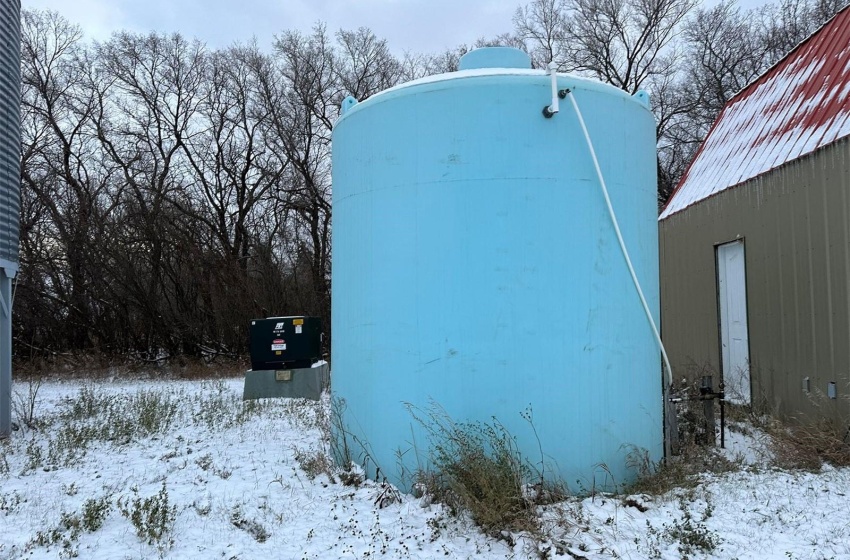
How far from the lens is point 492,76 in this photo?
542cm

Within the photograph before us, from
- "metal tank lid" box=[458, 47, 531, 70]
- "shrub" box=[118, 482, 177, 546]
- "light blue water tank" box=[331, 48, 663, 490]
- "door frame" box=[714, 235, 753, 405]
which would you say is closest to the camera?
"shrub" box=[118, 482, 177, 546]

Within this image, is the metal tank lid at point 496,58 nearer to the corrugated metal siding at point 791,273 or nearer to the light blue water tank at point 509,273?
the light blue water tank at point 509,273

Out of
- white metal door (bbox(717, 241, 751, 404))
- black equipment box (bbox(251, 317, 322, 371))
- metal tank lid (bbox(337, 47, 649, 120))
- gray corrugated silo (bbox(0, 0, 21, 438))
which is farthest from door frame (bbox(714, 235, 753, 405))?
gray corrugated silo (bbox(0, 0, 21, 438))

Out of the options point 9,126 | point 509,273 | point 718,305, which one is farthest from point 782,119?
point 9,126

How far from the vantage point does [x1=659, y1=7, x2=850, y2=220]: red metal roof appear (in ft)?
25.3

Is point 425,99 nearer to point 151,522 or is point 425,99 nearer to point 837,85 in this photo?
point 151,522

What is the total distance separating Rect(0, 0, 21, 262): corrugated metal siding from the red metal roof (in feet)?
32.2

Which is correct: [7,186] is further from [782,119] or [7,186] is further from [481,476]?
[782,119]

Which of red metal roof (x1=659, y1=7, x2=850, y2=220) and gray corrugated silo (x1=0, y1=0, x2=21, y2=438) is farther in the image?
gray corrugated silo (x1=0, y1=0, x2=21, y2=438)

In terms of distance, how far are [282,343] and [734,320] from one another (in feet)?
24.6

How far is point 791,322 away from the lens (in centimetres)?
786

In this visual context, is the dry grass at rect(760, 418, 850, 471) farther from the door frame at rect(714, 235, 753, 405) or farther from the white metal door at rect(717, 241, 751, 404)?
the white metal door at rect(717, 241, 751, 404)

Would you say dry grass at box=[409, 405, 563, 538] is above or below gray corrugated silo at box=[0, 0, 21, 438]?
below

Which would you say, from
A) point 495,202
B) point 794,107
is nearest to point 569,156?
point 495,202
